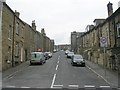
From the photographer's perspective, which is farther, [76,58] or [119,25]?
[76,58]

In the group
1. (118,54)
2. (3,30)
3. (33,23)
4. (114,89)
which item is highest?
(33,23)

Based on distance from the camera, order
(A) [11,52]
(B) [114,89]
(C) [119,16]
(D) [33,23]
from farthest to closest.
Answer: (D) [33,23] → (A) [11,52] → (C) [119,16] → (B) [114,89]

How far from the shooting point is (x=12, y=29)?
26.7 m

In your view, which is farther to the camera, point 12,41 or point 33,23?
point 33,23

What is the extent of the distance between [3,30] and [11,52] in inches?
191

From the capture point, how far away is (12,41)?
2683 cm

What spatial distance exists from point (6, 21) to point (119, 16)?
39.7ft

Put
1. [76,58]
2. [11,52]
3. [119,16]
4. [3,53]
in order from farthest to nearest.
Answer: [76,58], [11,52], [3,53], [119,16]

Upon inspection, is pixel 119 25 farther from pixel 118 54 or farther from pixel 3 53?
pixel 3 53

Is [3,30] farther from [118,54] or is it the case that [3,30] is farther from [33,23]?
[33,23]

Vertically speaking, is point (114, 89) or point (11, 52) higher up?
point (11, 52)

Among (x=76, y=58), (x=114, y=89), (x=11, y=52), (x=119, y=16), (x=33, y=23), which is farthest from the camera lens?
(x=33, y=23)

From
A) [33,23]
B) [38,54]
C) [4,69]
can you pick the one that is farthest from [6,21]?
[33,23]

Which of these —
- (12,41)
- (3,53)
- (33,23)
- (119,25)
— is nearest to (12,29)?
(12,41)
